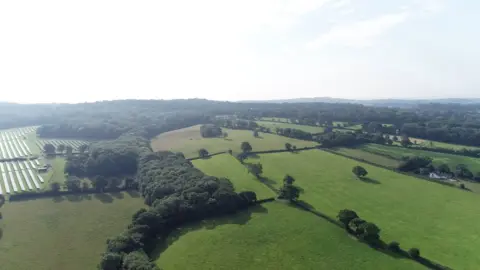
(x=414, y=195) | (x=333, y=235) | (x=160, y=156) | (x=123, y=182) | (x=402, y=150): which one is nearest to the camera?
(x=333, y=235)

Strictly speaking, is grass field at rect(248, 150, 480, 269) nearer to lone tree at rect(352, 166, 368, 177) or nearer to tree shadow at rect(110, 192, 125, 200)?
lone tree at rect(352, 166, 368, 177)

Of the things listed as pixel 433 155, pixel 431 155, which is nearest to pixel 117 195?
pixel 431 155

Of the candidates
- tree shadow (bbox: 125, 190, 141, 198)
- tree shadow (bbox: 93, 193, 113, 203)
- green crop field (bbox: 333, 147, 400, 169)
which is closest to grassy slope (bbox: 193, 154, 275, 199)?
tree shadow (bbox: 125, 190, 141, 198)

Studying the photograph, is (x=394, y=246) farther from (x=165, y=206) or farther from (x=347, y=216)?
(x=165, y=206)

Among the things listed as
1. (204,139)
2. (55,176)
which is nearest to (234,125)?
(204,139)

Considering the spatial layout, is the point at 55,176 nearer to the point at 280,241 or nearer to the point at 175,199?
the point at 175,199

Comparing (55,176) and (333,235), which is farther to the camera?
(55,176)

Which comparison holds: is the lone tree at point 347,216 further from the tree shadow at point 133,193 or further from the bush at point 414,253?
the tree shadow at point 133,193
